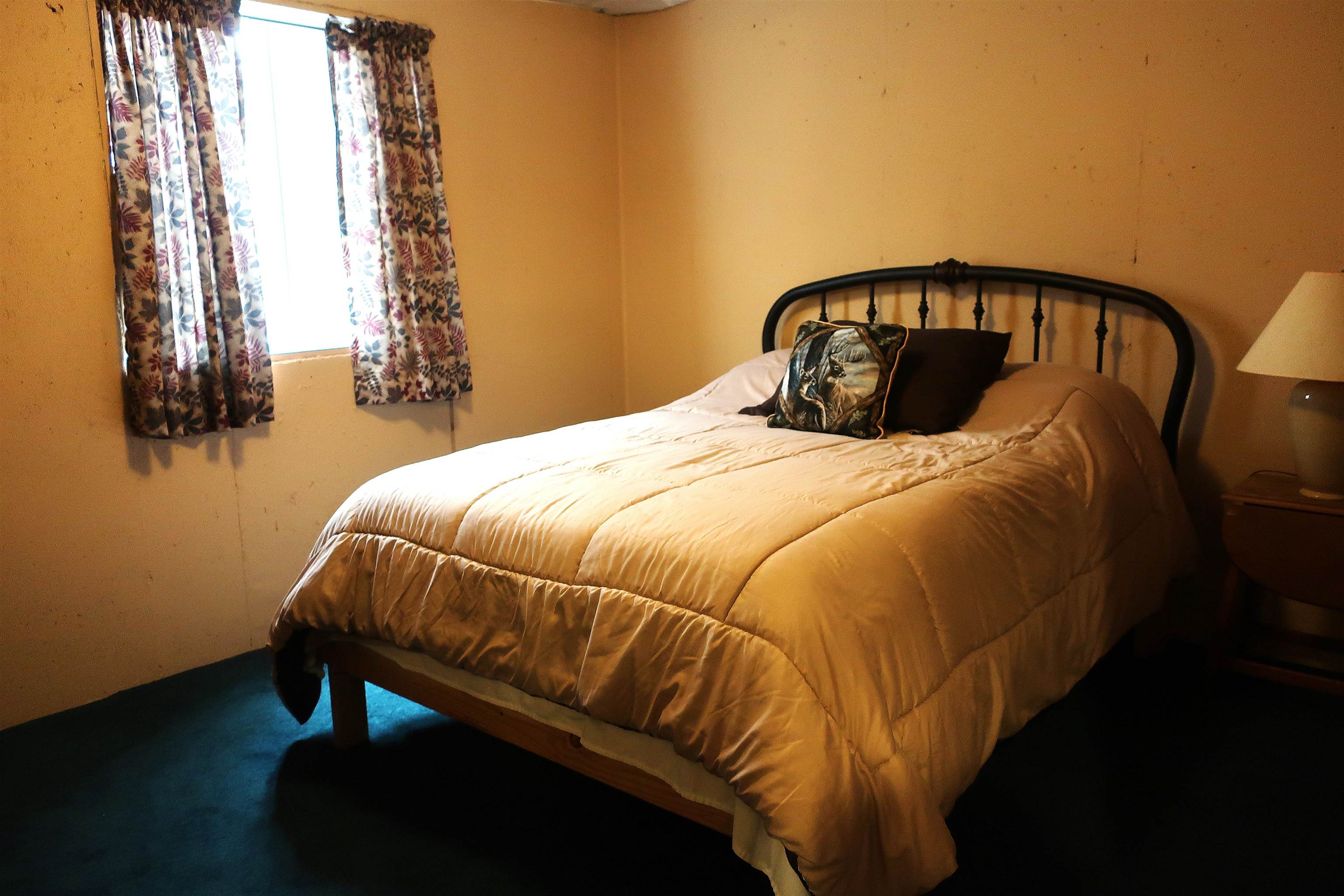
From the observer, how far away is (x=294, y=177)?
10.4ft

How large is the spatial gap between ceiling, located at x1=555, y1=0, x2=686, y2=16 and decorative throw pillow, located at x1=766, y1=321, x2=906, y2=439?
1851 millimetres

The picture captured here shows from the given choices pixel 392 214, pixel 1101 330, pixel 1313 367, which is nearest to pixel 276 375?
pixel 392 214

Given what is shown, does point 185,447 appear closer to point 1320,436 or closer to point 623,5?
point 623,5

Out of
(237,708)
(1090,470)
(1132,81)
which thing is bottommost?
(237,708)

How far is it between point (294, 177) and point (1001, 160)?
7.82 feet

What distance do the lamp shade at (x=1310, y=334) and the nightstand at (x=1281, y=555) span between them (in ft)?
1.07

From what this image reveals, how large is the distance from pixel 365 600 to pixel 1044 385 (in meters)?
1.94

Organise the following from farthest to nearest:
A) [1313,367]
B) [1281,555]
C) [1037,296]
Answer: [1037,296] < [1281,555] < [1313,367]

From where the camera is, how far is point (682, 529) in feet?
5.64

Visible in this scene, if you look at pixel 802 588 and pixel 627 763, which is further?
pixel 627 763

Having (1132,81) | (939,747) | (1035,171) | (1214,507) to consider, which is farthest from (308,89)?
(1214,507)

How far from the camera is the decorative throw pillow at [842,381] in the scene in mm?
2643

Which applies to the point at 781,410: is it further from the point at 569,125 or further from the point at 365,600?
the point at 569,125

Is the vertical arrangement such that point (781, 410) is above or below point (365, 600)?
above
